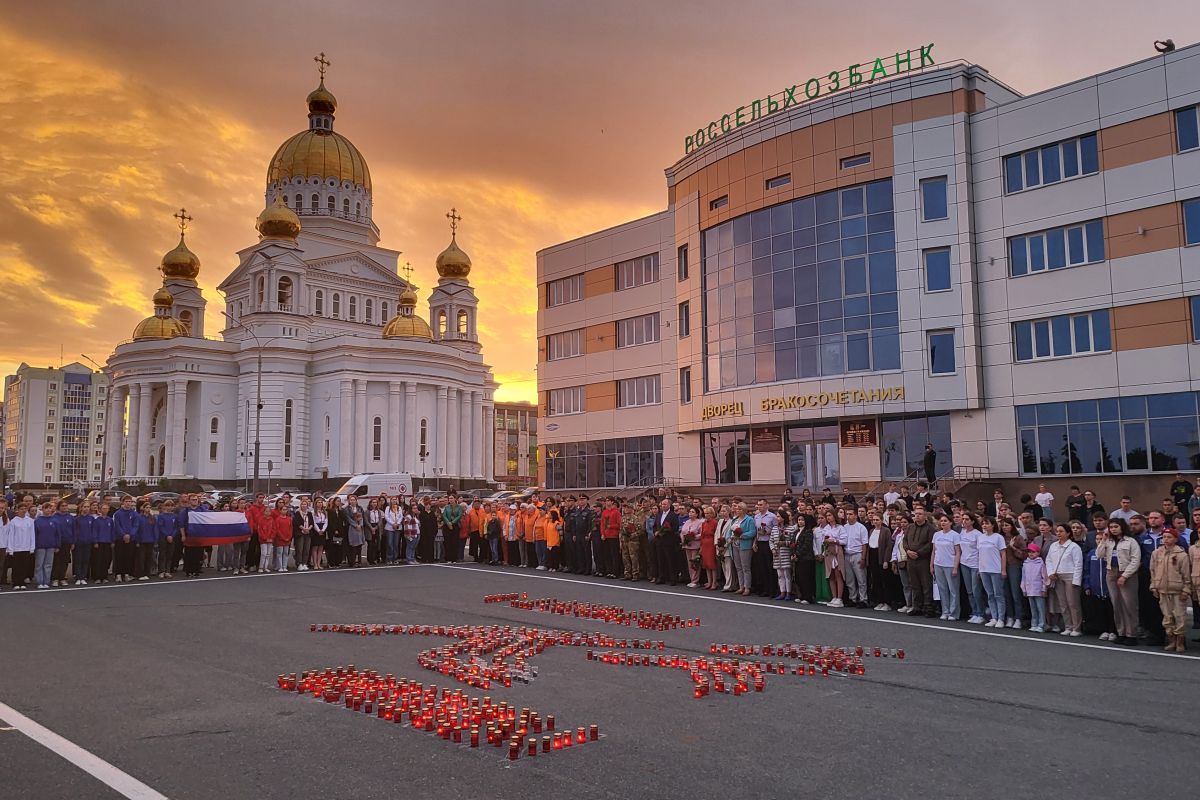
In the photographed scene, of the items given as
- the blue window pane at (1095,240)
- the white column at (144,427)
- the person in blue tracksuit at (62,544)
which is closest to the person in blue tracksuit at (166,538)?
the person in blue tracksuit at (62,544)

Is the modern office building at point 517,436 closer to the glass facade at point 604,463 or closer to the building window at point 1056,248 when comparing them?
the glass facade at point 604,463

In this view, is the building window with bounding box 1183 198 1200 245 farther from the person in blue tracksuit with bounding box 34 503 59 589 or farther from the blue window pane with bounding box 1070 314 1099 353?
the person in blue tracksuit with bounding box 34 503 59 589

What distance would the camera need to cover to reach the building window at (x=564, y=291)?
51.2 m

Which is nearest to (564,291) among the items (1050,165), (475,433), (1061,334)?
(1050,165)

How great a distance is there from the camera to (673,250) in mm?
45188

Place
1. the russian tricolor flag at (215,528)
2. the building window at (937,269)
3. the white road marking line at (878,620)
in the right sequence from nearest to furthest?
the white road marking line at (878,620) < the russian tricolor flag at (215,528) < the building window at (937,269)

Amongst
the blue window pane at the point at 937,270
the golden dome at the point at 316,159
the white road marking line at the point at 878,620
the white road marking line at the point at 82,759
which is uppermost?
the golden dome at the point at 316,159

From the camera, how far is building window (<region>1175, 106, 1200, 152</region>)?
2828cm

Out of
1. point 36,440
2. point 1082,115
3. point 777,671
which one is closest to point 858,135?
point 1082,115

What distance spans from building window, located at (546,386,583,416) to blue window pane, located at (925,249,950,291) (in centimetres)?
2200

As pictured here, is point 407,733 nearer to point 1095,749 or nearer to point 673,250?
point 1095,749

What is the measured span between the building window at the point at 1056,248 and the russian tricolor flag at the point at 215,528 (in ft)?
91.5

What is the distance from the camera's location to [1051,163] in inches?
1243

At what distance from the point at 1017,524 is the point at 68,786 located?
45.7 feet
